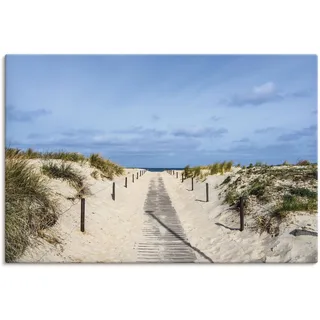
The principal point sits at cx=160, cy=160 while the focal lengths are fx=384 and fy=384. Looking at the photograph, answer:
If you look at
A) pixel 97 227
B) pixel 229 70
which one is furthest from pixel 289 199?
pixel 97 227

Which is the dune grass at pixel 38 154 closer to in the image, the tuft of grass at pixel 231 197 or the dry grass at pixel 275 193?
the tuft of grass at pixel 231 197

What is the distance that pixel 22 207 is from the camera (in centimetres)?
441

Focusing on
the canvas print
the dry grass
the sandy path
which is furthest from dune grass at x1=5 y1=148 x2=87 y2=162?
the dry grass

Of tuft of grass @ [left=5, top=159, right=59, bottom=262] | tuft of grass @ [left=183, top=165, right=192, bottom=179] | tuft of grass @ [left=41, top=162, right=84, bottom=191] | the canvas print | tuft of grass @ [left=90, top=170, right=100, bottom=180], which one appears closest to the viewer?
tuft of grass @ [left=5, top=159, right=59, bottom=262]

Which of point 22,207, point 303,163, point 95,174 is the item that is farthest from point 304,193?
point 22,207

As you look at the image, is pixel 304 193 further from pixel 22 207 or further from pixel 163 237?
pixel 22 207

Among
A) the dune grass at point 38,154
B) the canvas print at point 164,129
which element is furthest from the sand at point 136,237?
the dune grass at point 38,154

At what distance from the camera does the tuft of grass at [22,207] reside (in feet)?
14.2

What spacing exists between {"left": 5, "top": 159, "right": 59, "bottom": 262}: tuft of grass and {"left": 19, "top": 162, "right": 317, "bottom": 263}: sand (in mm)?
140

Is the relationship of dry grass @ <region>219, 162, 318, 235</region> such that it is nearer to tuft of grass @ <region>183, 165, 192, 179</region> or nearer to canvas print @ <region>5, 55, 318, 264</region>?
canvas print @ <region>5, 55, 318, 264</region>

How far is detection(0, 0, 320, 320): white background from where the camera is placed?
14.5 ft

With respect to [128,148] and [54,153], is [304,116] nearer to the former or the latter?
[128,148]

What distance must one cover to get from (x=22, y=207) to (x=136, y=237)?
143cm
